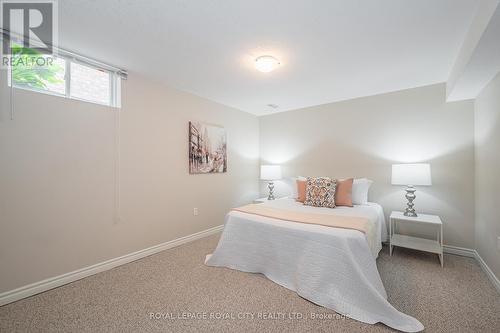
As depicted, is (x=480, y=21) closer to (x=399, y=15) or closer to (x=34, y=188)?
(x=399, y=15)

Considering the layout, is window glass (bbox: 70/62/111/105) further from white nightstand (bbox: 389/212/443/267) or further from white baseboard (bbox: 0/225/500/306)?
white nightstand (bbox: 389/212/443/267)

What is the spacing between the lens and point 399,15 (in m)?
1.65

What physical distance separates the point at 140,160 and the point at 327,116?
10.3 ft

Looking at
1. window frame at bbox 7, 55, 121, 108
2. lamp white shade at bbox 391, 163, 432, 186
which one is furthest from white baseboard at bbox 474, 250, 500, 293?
window frame at bbox 7, 55, 121, 108

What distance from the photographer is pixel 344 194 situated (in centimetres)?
308

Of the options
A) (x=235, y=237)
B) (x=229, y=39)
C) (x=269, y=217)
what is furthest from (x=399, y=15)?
(x=235, y=237)

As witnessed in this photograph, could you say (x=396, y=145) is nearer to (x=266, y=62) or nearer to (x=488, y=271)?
(x=488, y=271)

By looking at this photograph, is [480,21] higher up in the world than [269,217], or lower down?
higher up

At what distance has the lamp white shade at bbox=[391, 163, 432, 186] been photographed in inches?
105

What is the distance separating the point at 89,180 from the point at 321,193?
289 cm

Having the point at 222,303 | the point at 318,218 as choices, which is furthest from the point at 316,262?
the point at 222,303

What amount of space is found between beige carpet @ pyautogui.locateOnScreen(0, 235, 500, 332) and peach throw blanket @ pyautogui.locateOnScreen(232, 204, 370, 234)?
0.66m

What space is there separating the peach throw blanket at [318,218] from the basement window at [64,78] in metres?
2.15

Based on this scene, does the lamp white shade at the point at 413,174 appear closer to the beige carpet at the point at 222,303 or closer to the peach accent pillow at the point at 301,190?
the beige carpet at the point at 222,303
